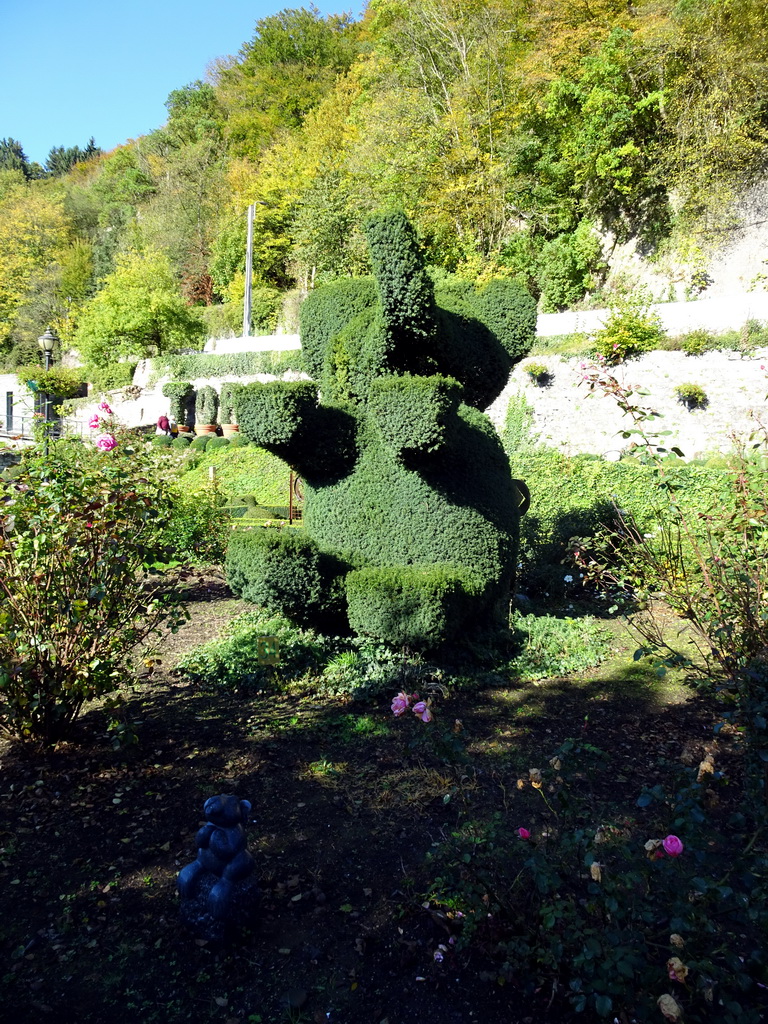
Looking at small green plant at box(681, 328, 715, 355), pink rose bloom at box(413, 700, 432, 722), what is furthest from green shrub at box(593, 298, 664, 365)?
pink rose bloom at box(413, 700, 432, 722)

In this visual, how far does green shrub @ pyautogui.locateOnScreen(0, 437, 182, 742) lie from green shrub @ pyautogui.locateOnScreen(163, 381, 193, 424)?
21868mm

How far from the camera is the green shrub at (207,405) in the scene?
24.6 m

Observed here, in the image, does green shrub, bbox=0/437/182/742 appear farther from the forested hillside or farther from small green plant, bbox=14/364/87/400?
small green plant, bbox=14/364/87/400

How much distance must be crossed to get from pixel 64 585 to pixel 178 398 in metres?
22.4

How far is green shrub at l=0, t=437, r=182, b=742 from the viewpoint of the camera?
3463mm

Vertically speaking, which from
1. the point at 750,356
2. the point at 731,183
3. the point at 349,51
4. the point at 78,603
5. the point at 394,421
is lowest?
the point at 78,603

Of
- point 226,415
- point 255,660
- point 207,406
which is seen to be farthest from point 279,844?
point 207,406

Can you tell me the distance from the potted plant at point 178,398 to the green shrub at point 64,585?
856 inches

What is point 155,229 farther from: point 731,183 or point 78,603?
point 78,603

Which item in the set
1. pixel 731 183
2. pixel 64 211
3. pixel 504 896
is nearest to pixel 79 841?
pixel 504 896

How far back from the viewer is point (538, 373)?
15.6 meters

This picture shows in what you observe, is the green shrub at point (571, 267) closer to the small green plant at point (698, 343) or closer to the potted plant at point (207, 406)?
the small green plant at point (698, 343)

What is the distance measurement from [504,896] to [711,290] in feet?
64.0

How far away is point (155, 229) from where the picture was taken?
41.3 meters
